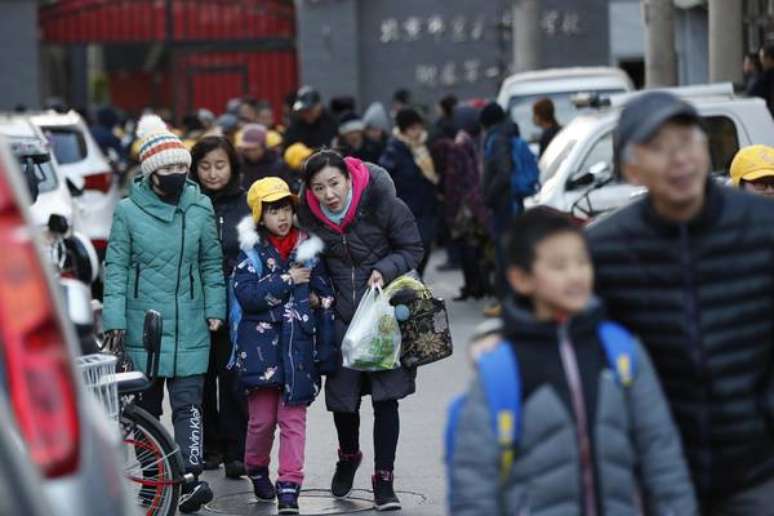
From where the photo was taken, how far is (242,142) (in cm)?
1361

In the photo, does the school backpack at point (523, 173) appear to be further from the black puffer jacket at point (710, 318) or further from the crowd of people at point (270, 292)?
the black puffer jacket at point (710, 318)

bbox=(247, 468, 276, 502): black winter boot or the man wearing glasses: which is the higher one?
the man wearing glasses

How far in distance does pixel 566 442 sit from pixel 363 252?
4.36 meters

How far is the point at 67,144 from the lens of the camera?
59.8ft

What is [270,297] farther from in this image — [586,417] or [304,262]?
[586,417]

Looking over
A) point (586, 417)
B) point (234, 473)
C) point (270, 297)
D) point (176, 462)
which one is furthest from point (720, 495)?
point (234, 473)

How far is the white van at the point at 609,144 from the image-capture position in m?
14.0

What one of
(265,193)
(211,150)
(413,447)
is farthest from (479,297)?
(265,193)

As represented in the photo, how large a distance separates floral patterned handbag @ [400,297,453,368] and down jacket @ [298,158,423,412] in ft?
0.27

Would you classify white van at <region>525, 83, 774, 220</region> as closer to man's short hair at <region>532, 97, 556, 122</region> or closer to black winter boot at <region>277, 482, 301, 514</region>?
man's short hair at <region>532, 97, 556, 122</region>

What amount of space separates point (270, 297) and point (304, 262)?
21 cm

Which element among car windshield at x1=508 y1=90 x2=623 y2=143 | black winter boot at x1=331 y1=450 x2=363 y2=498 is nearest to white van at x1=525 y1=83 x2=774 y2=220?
car windshield at x1=508 y1=90 x2=623 y2=143

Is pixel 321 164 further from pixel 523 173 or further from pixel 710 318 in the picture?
pixel 523 173

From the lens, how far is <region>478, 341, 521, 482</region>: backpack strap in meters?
4.36
